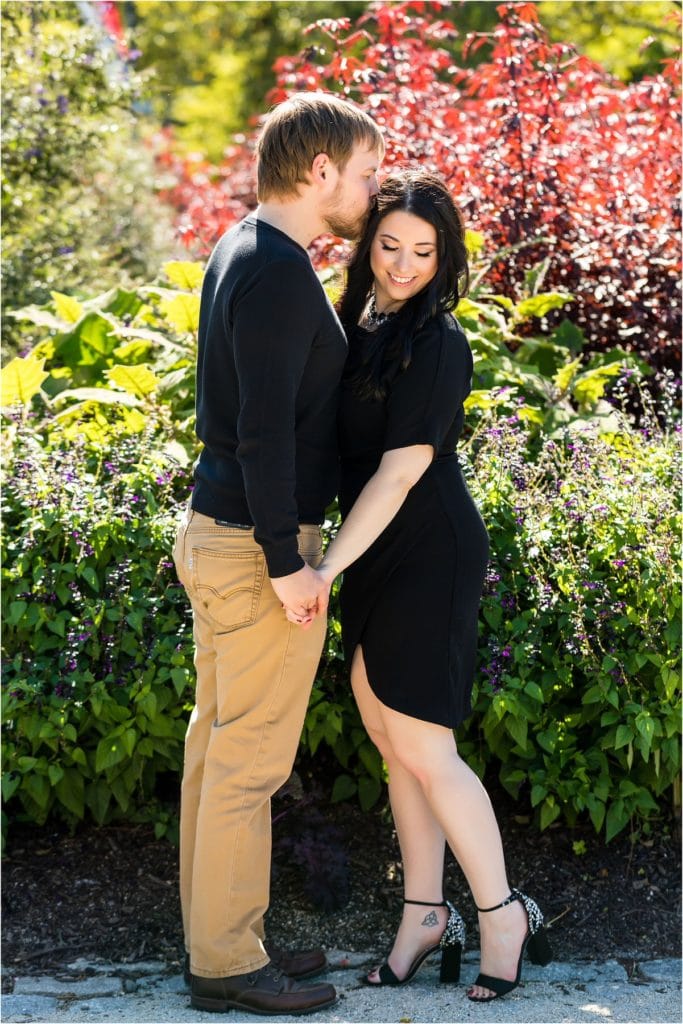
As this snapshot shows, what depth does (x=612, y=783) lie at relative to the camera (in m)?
3.59

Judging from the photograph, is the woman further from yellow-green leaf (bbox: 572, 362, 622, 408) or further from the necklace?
yellow-green leaf (bbox: 572, 362, 622, 408)

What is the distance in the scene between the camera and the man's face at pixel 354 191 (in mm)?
2824

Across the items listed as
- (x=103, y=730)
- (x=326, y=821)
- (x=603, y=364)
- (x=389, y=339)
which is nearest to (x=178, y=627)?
(x=103, y=730)

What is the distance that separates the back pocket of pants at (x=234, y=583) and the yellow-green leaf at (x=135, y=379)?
5.17 feet

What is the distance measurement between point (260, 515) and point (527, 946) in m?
1.49

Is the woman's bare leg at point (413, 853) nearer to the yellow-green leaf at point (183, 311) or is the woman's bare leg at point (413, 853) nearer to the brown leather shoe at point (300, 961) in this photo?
the brown leather shoe at point (300, 961)

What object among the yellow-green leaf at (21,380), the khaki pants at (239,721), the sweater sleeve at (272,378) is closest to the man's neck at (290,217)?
the sweater sleeve at (272,378)

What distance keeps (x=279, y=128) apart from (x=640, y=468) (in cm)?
175

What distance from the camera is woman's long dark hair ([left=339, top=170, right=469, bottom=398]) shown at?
2891 millimetres

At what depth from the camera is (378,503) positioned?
2.85 m

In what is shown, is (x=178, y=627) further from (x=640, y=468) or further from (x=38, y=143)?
(x=38, y=143)

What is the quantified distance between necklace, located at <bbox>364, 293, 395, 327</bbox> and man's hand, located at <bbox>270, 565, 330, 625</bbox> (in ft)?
2.26

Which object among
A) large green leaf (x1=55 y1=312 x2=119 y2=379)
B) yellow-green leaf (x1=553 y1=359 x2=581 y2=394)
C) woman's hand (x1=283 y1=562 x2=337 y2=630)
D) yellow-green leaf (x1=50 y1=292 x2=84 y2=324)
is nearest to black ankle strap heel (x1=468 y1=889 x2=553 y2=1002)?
woman's hand (x1=283 y1=562 x2=337 y2=630)

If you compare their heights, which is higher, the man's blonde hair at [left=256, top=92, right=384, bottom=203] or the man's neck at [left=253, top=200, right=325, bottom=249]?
the man's blonde hair at [left=256, top=92, right=384, bottom=203]
